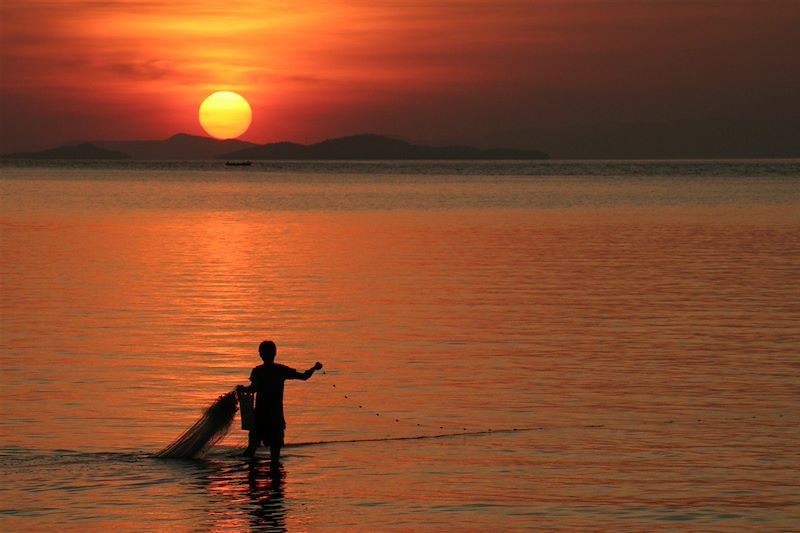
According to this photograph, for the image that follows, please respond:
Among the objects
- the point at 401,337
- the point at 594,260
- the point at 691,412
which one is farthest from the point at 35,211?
the point at 691,412

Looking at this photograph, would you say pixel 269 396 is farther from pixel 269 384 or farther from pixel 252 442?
pixel 252 442

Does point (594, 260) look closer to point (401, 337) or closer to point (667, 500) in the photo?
point (401, 337)

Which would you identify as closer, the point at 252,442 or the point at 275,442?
the point at 275,442

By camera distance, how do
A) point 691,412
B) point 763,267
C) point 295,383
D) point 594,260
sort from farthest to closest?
point 594,260
point 763,267
point 295,383
point 691,412

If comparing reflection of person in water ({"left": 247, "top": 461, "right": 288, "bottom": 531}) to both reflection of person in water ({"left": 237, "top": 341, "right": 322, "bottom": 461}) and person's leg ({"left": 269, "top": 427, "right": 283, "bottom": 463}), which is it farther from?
reflection of person in water ({"left": 237, "top": 341, "right": 322, "bottom": 461})

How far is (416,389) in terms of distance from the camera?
805 inches

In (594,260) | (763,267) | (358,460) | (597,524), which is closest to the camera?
(597,524)

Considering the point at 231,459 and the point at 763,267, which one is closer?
the point at 231,459

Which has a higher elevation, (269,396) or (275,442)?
(269,396)

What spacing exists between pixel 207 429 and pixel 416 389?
5318mm

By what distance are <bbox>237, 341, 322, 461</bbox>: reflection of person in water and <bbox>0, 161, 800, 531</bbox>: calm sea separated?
45 cm

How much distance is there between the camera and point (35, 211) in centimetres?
8006

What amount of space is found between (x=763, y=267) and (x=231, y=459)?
2831cm

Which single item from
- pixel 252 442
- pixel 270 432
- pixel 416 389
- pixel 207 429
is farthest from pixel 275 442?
pixel 416 389
